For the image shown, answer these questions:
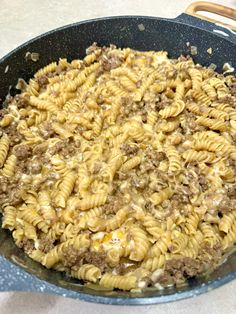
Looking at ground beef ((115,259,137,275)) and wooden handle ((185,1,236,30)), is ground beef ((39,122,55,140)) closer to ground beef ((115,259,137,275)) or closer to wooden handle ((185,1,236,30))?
ground beef ((115,259,137,275))

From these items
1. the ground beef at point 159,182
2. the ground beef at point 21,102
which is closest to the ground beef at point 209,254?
the ground beef at point 159,182

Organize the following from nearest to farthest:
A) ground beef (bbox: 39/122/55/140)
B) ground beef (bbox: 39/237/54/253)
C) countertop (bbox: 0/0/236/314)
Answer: ground beef (bbox: 39/237/54/253)
ground beef (bbox: 39/122/55/140)
countertop (bbox: 0/0/236/314)

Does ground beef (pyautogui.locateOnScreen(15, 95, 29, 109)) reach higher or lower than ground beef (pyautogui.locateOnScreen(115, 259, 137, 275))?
higher

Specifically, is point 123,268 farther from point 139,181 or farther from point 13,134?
point 13,134

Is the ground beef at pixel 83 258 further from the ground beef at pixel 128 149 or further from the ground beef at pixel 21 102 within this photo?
the ground beef at pixel 21 102

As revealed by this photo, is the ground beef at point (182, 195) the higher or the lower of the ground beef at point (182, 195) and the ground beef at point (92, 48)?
the lower

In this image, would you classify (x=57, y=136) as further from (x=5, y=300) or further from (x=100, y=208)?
(x=5, y=300)

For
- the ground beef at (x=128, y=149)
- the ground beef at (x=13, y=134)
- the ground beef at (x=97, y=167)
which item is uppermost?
the ground beef at (x=128, y=149)

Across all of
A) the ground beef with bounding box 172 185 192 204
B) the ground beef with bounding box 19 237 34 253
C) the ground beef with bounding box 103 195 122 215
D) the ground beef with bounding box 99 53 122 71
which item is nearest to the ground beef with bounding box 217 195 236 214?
the ground beef with bounding box 172 185 192 204

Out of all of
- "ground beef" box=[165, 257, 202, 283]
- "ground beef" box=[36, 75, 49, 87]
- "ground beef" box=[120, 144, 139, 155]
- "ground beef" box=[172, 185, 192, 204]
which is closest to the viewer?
"ground beef" box=[165, 257, 202, 283]
